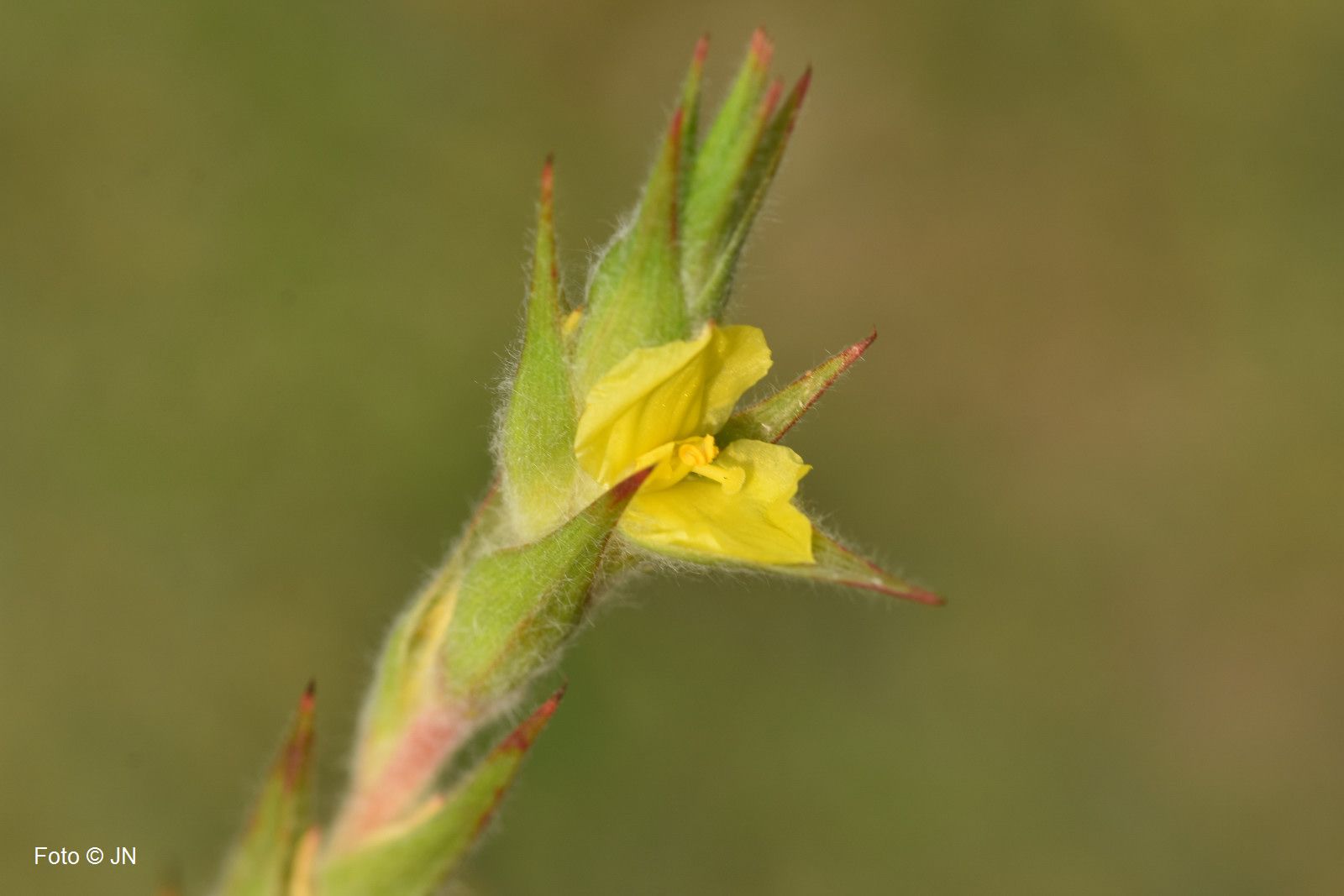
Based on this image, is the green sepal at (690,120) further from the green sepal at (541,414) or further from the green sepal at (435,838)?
the green sepal at (435,838)

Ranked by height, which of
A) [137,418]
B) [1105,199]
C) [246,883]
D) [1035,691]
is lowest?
[246,883]

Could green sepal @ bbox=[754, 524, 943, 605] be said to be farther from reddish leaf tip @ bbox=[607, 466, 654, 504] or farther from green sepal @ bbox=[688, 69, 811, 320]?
green sepal @ bbox=[688, 69, 811, 320]

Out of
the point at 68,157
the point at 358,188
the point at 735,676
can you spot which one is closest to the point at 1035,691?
the point at 735,676

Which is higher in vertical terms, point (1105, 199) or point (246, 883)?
point (1105, 199)

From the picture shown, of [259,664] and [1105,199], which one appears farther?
[1105,199]

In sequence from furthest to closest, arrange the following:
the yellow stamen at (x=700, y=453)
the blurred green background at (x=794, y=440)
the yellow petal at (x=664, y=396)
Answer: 1. the blurred green background at (x=794, y=440)
2. the yellow stamen at (x=700, y=453)
3. the yellow petal at (x=664, y=396)

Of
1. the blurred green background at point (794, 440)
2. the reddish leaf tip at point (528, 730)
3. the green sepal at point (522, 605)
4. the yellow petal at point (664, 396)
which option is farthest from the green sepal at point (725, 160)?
the blurred green background at point (794, 440)

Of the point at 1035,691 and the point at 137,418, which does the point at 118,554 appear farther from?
the point at 1035,691
